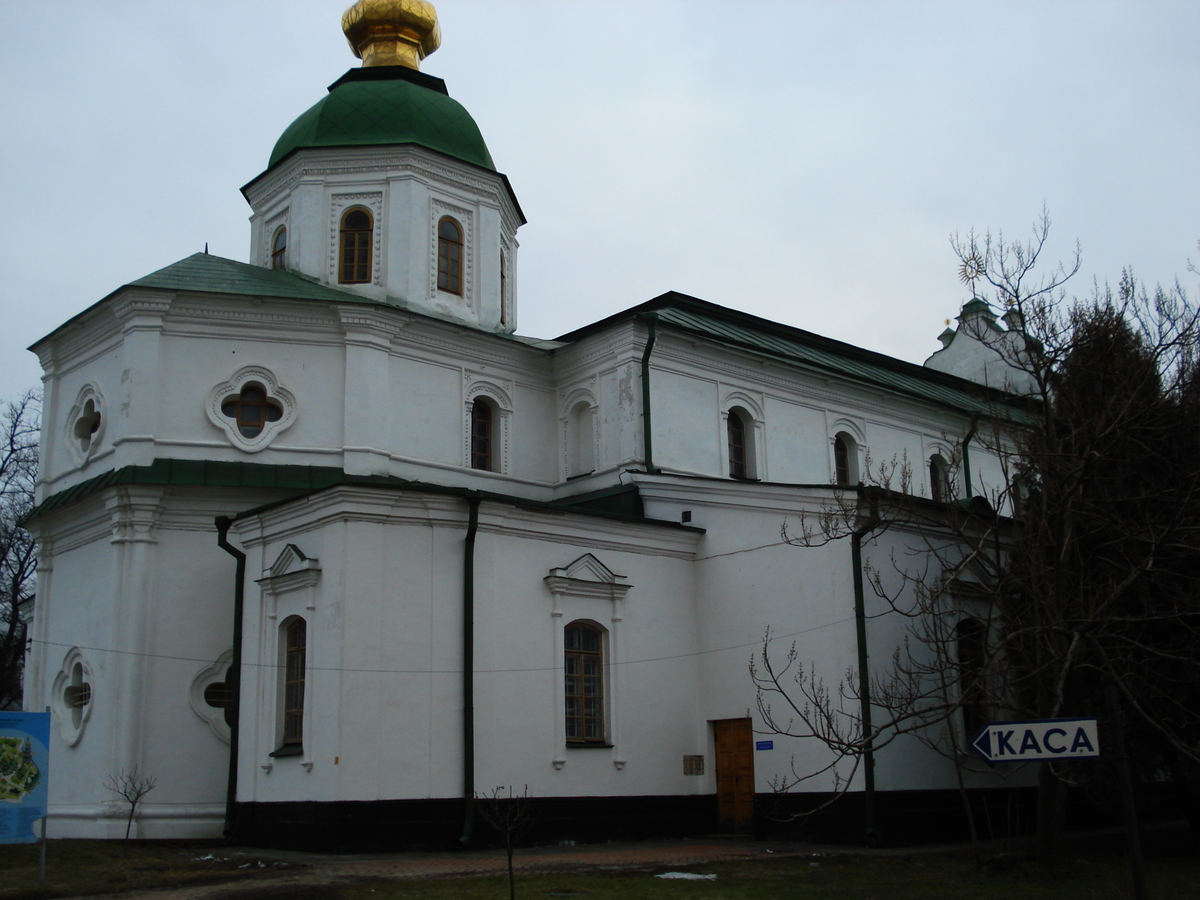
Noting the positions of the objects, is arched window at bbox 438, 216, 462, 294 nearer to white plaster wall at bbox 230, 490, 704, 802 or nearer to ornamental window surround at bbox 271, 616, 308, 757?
white plaster wall at bbox 230, 490, 704, 802

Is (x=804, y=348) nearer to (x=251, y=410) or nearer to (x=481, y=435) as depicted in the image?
(x=481, y=435)

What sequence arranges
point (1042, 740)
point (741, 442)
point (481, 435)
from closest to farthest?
point (1042, 740)
point (481, 435)
point (741, 442)

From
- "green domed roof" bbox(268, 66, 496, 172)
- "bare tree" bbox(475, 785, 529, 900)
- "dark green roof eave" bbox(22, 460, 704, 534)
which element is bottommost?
"bare tree" bbox(475, 785, 529, 900)

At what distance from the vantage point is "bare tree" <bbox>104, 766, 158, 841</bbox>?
1791 cm

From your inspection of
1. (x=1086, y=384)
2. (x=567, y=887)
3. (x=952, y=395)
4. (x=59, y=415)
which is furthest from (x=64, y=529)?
(x=952, y=395)

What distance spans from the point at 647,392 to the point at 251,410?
Answer: 6896mm

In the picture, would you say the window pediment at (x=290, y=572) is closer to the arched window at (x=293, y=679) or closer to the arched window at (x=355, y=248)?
the arched window at (x=293, y=679)

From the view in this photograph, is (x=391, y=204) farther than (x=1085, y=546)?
Yes

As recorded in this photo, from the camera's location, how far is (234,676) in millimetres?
18312

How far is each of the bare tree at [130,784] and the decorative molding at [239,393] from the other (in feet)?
17.7

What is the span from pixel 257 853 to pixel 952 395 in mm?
20186

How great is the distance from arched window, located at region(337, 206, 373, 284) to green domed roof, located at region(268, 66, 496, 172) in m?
1.45

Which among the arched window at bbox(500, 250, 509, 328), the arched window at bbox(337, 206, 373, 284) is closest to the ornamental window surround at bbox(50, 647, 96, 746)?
the arched window at bbox(337, 206, 373, 284)

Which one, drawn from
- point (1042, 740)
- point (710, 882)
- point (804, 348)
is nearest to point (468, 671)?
point (710, 882)
